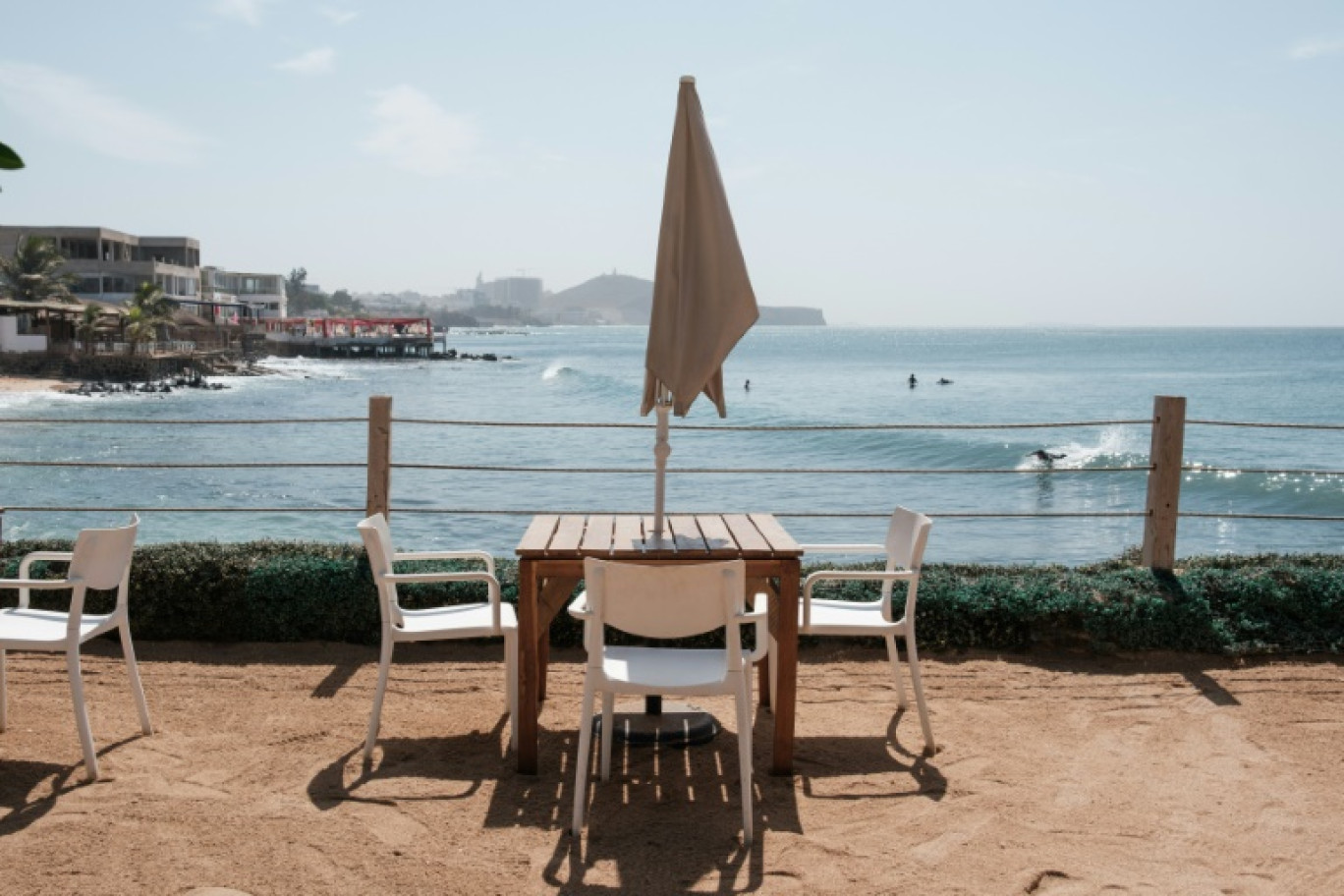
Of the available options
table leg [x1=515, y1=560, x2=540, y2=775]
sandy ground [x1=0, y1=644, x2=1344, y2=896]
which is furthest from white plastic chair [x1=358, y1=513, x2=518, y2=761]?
sandy ground [x1=0, y1=644, x2=1344, y2=896]

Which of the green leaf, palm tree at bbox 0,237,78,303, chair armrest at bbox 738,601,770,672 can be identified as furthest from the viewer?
palm tree at bbox 0,237,78,303

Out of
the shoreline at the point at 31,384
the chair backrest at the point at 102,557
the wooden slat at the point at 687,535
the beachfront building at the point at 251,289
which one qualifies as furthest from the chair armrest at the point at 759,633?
the beachfront building at the point at 251,289

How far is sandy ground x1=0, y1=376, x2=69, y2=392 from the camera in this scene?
41144 mm

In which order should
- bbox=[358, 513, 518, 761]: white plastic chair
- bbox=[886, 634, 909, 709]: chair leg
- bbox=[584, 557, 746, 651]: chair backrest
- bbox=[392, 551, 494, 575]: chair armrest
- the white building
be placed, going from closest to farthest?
bbox=[584, 557, 746, 651]: chair backrest
bbox=[358, 513, 518, 761]: white plastic chair
bbox=[392, 551, 494, 575]: chair armrest
bbox=[886, 634, 909, 709]: chair leg
the white building

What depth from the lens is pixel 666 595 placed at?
3.41m

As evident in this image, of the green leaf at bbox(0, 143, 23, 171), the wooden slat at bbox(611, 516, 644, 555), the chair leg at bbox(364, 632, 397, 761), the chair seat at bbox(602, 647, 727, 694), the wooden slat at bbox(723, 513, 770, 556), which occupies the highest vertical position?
the green leaf at bbox(0, 143, 23, 171)

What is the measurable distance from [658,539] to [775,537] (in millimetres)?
420

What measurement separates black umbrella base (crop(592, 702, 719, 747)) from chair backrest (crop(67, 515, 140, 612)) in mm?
1733

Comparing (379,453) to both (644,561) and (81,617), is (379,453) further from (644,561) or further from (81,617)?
(644,561)

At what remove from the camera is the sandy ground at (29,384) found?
41144mm

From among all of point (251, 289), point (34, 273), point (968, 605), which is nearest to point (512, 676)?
point (968, 605)

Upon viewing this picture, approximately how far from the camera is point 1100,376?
6041cm

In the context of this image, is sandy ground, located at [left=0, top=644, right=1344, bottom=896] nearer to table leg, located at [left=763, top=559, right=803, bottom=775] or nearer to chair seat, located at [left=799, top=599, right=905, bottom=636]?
table leg, located at [left=763, top=559, right=803, bottom=775]

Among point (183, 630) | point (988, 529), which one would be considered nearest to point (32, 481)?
point (988, 529)
